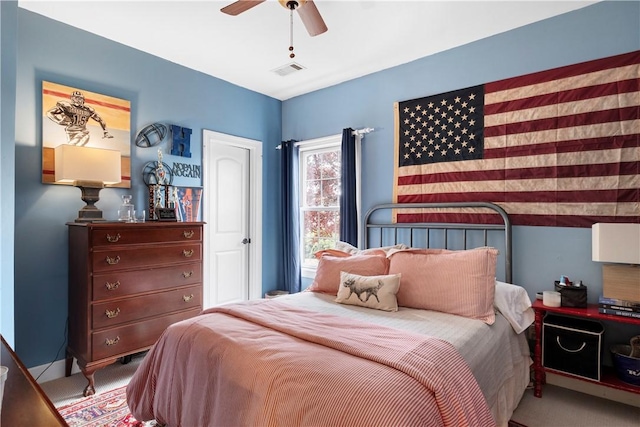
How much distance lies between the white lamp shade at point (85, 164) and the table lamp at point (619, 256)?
3414mm

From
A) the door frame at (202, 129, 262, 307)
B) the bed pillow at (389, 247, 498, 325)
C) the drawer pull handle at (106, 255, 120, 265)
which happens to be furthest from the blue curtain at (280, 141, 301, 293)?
the drawer pull handle at (106, 255, 120, 265)

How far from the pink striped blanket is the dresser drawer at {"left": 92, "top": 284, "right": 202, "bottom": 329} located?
73 cm

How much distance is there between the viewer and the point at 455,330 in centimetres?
185

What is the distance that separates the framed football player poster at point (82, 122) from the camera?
2582mm

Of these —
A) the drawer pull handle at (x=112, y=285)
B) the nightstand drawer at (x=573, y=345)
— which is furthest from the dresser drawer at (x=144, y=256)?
the nightstand drawer at (x=573, y=345)

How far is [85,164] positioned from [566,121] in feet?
11.6

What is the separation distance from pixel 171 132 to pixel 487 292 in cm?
309

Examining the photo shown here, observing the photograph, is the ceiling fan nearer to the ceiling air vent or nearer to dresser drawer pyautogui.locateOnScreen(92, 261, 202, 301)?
the ceiling air vent

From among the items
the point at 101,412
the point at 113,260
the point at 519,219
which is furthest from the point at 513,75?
the point at 101,412

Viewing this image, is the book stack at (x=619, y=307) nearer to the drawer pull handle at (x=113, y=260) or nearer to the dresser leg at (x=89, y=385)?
the drawer pull handle at (x=113, y=260)

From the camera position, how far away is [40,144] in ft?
8.40

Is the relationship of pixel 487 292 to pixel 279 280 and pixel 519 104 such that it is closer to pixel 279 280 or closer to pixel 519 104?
pixel 519 104

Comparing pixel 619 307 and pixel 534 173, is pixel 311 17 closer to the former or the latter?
pixel 534 173

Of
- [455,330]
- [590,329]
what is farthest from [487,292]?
[590,329]
